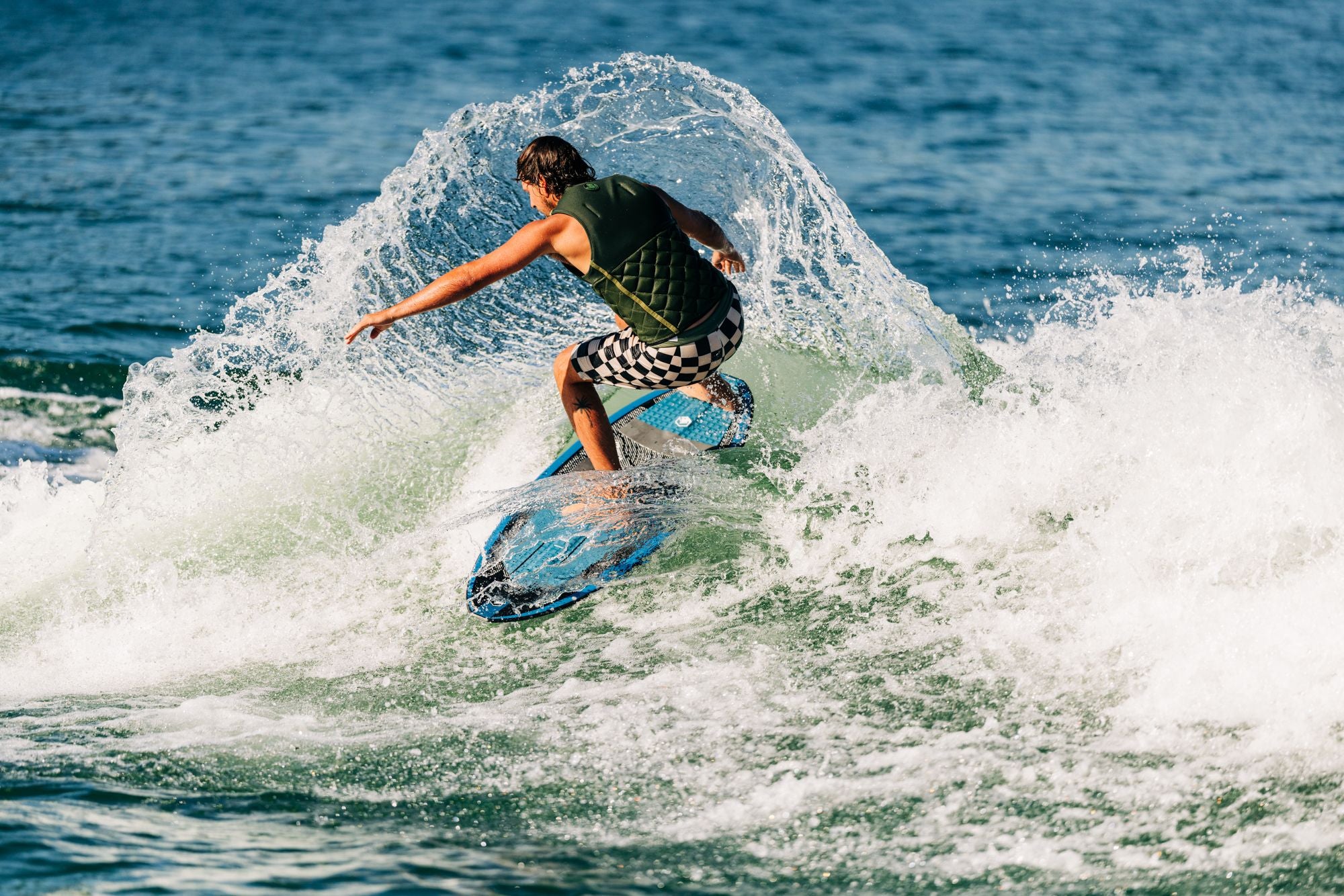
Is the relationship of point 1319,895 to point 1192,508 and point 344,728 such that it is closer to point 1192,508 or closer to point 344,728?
point 1192,508

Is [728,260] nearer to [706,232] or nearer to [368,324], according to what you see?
[706,232]

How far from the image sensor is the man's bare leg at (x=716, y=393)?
7.48 meters

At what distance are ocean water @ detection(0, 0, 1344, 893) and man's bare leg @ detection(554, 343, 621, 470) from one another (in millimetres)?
480

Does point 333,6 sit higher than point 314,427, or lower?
higher

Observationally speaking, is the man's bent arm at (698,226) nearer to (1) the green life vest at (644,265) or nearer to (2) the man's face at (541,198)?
(1) the green life vest at (644,265)

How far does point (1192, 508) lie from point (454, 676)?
3.45 meters

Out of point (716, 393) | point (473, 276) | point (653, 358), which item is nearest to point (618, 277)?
point (653, 358)

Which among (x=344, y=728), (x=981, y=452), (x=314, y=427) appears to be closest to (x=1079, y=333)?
(x=981, y=452)

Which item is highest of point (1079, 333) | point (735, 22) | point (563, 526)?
point (735, 22)

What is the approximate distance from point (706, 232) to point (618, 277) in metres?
0.83

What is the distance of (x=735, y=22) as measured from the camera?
2519 centimetres

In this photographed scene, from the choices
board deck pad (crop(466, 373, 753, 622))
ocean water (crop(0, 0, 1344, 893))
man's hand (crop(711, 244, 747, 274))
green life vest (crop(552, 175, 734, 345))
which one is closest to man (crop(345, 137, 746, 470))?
green life vest (crop(552, 175, 734, 345))

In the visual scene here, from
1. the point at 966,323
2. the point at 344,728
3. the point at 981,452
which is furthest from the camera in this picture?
the point at 966,323

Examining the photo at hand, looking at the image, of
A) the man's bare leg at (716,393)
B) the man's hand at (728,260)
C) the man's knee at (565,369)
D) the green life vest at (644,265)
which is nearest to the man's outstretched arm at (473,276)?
the green life vest at (644,265)
